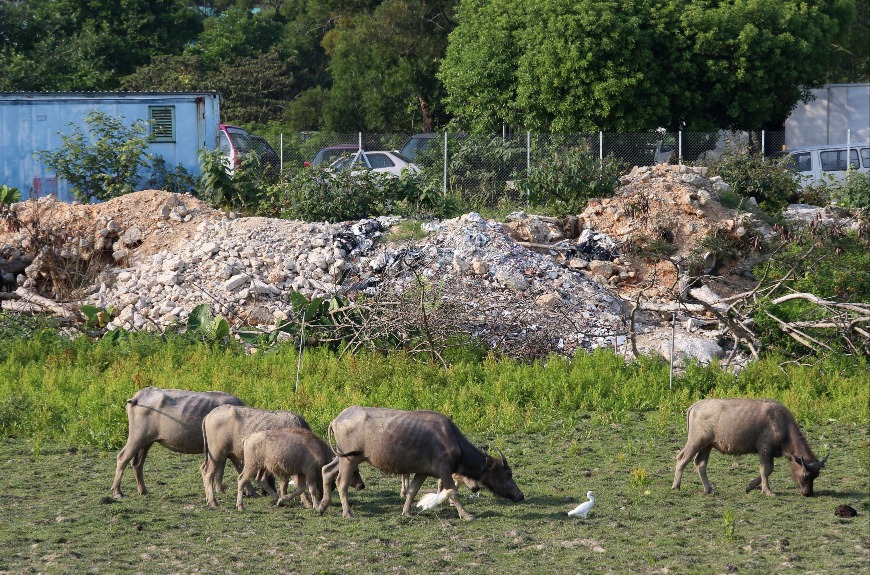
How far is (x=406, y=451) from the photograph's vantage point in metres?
7.96

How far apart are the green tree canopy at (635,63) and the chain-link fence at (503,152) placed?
6.68ft

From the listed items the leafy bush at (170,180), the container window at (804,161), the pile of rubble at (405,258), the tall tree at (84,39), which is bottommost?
the pile of rubble at (405,258)

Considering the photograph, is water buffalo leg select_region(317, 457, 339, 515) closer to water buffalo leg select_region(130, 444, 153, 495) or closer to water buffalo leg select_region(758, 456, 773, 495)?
water buffalo leg select_region(130, 444, 153, 495)

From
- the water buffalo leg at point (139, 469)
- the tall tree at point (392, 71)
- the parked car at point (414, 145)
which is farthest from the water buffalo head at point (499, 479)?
the tall tree at point (392, 71)

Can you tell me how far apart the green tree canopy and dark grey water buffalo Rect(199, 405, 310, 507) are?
19669 millimetres

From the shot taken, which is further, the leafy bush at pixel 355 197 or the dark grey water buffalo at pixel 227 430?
the leafy bush at pixel 355 197

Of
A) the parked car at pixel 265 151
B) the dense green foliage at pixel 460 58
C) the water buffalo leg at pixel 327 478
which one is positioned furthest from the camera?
the dense green foliage at pixel 460 58

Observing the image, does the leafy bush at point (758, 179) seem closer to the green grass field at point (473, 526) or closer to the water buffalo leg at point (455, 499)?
the green grass field at point (473, 526)

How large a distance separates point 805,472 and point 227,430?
432 centimetres

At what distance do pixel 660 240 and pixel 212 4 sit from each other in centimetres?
4261

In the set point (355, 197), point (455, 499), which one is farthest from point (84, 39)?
point (455, 499)

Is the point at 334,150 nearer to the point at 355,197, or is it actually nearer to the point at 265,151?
the point at 265,151

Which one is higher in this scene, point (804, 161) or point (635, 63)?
point (635, 63)

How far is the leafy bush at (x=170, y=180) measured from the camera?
2258cm
